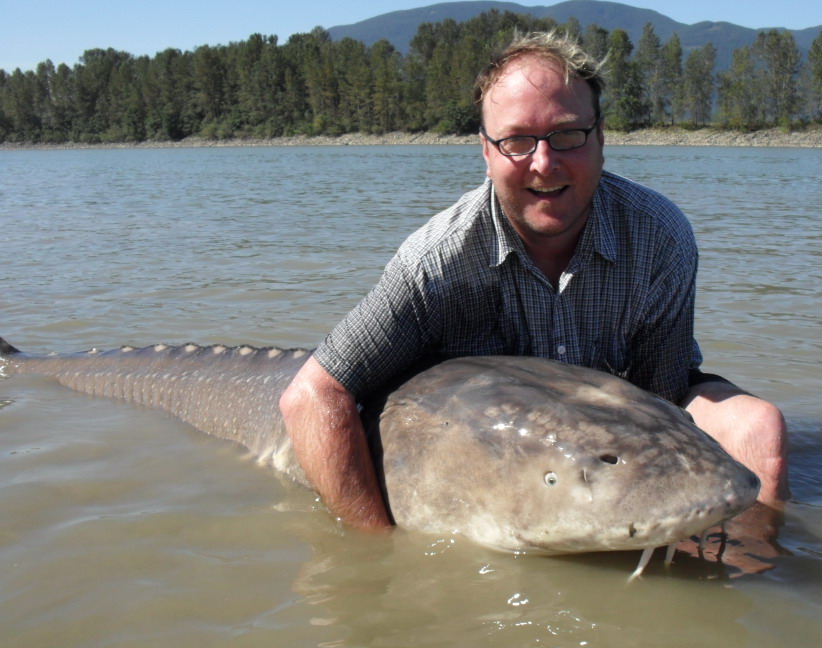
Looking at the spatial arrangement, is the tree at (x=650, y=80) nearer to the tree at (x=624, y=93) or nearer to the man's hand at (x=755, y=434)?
the tree at (x=624, y=93)

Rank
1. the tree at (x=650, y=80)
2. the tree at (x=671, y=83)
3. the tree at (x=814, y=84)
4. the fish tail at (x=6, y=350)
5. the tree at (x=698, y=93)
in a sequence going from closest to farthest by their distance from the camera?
the fish tail at (x=6, y=350)
the tree at (x=814, y=84)
the tree at (x=698, y=93)
the tree at (x=650, y=80)
the tree at (x=671, y=83)

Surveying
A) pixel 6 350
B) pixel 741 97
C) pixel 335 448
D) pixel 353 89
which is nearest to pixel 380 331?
pixel 335 448

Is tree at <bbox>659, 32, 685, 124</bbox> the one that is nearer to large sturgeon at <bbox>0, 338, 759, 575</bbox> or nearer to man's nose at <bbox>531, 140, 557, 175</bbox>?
man's nose at <bbox>531, 140, 557, 175</bbox>

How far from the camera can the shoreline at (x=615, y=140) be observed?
69.3 metres

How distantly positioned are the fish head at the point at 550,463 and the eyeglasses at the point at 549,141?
761 millimetres

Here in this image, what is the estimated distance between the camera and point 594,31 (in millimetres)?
102375

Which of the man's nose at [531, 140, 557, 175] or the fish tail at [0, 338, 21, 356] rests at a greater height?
the man's nose at [531, 140, 557, 175]

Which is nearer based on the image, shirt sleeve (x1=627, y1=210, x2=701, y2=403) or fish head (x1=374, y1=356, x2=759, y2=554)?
fish head (x1=374, y1=356, x2=759, y2=554)

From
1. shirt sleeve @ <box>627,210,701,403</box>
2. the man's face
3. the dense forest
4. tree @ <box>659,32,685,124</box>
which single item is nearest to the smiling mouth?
the man's face

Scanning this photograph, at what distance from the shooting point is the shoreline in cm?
6931

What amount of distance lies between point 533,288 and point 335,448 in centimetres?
97

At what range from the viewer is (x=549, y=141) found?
313cm

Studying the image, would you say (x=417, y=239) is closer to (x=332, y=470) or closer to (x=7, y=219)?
(x=332, y=470)

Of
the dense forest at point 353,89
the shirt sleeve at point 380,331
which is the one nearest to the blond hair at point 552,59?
the shirt sleeve at point 380,331
